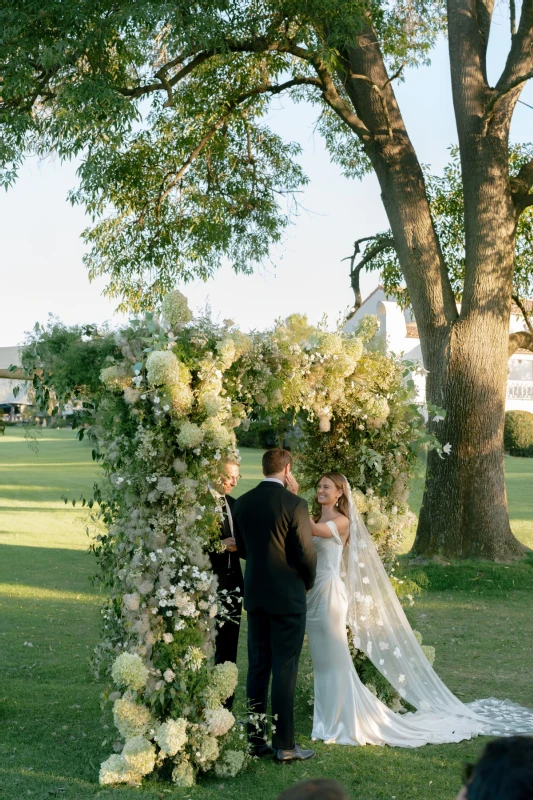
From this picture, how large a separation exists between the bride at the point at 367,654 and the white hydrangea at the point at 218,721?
4.14 ft

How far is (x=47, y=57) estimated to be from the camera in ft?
34.0

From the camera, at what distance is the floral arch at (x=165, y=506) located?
239 inches

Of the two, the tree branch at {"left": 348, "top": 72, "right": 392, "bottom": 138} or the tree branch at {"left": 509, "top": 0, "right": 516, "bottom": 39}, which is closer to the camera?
the tree branch at {"left": 348, "top": 72, "right": 392, "bottom": 138}

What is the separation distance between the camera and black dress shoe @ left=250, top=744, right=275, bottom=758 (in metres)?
6.66

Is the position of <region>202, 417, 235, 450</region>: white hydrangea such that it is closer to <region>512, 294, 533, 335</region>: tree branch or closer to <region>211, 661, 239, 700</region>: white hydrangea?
<region>211, 661, 239, 700</region>: white hydrangea

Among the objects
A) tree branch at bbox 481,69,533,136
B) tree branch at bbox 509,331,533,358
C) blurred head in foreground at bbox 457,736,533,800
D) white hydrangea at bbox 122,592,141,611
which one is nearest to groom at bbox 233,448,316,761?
white hydrangea at bbox 122,592,141,611

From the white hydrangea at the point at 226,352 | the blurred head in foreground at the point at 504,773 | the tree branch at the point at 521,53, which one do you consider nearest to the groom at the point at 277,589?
the white hydrangea at the point at 226,352

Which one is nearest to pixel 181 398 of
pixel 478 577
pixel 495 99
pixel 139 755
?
pixel 139 755

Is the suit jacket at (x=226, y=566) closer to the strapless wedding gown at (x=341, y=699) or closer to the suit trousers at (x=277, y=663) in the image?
the suit trousers at (x=277, y=663)

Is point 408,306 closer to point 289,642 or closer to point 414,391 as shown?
point 414,391

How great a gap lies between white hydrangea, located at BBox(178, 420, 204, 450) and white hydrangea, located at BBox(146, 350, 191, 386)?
300mm

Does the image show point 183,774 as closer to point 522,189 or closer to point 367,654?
point 367,654

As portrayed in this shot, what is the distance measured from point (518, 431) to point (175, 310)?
115 ft

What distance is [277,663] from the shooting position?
6500 mm
